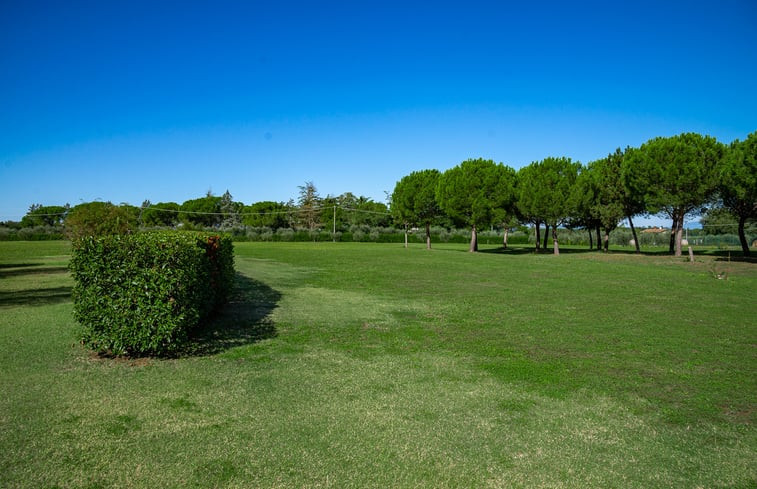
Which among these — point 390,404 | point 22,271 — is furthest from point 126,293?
point 22,271

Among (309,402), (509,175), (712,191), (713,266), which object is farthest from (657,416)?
(509,175)

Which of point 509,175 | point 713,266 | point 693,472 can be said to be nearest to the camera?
point 693,472

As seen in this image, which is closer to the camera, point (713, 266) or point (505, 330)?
point (505, 330)

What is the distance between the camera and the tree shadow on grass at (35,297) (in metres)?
10.2

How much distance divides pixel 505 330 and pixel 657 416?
3949 mm

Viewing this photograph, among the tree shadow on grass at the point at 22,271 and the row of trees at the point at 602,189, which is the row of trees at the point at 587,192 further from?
the tree shadow on grass at the point at 22,271

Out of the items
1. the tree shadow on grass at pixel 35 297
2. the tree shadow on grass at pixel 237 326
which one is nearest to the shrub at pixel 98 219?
the tree shadow on grass at pixel 35 297

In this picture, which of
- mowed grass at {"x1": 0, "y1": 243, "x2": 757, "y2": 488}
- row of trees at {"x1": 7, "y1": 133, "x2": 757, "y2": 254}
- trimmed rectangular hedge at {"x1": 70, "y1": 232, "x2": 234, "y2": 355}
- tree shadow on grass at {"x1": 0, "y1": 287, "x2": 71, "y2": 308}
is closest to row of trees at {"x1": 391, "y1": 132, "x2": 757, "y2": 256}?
row of trees at {"x1": 7, "y1": 133, "x2": 757, "y2": 254}

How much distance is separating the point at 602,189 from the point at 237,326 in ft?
123

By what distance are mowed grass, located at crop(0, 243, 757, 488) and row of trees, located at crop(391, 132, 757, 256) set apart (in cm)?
2305

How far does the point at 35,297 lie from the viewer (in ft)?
36.3

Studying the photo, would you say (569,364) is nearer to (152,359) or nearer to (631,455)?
(631,455)

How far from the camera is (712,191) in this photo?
28.9m

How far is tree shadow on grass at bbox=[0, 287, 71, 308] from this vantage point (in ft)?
33.5
